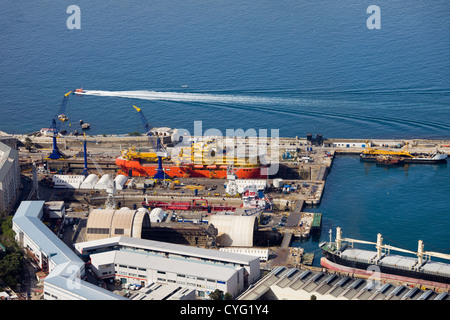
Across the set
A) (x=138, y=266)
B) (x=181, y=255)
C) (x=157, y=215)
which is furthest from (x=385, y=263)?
(x=157, y=215)

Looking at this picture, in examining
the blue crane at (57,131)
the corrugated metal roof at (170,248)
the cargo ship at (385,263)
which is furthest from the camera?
the blue crane at (57,131)

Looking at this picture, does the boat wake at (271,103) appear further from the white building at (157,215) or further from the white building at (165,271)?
the white building at (165,271)

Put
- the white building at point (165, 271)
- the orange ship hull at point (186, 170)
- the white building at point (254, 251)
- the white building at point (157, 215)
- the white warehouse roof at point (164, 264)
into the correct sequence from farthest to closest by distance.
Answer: the orange ship hull at point (186, 170)
the white building at point (157, 215)
the white building at point (254, 251)
the white warehouse roof at point (164, 264)
the white building at point (165, 271)

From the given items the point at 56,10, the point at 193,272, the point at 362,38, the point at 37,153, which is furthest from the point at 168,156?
the point at 56,10

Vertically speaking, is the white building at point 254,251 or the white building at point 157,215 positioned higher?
the white building at point 157,215

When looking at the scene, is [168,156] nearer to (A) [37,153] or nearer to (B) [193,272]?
(A) [37,153]

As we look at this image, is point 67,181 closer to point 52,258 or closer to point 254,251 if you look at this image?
point 52,258

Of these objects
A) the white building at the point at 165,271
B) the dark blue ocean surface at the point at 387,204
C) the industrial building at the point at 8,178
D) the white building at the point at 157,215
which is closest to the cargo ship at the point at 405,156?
the dark blue ocean surface at the point at 387,204
